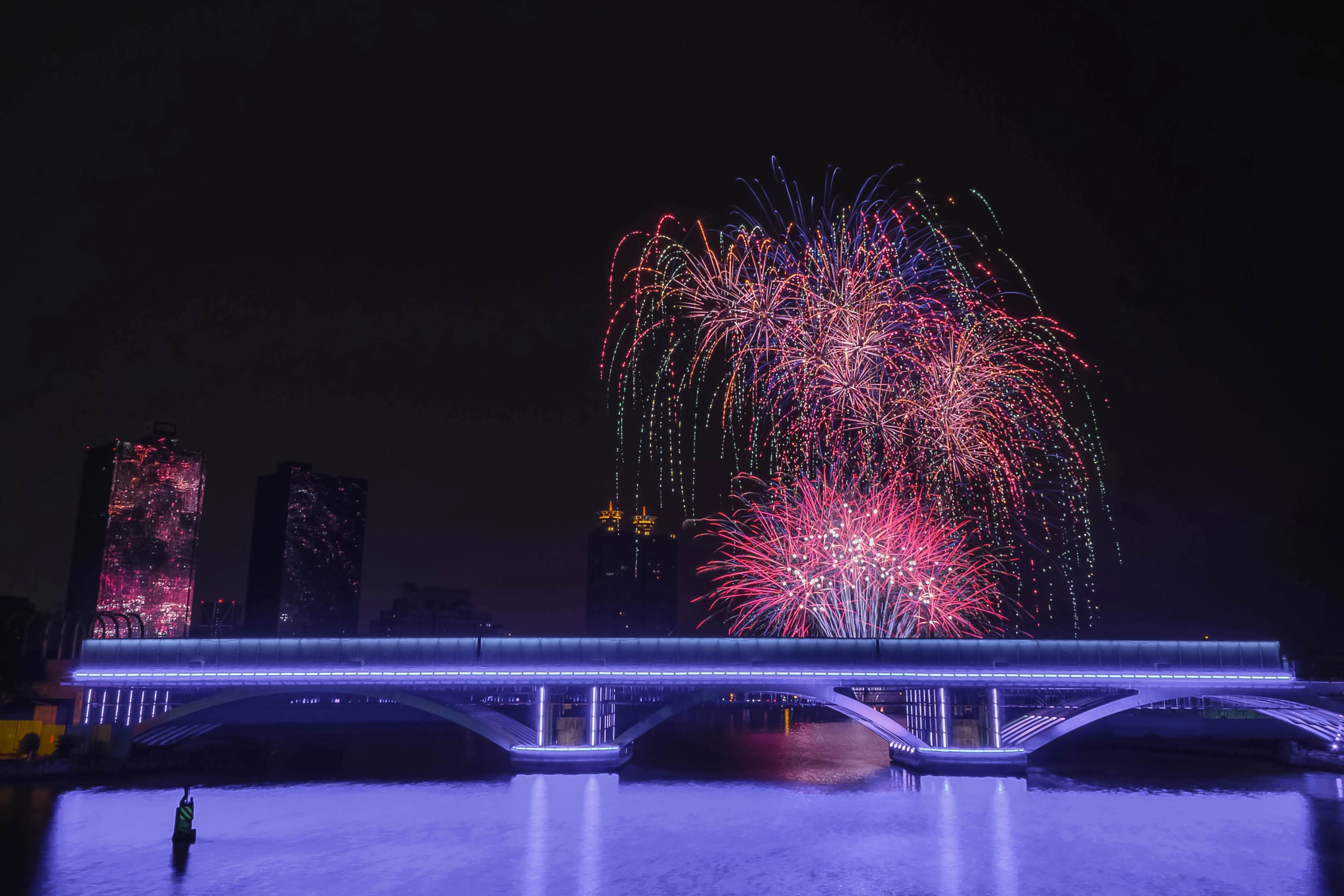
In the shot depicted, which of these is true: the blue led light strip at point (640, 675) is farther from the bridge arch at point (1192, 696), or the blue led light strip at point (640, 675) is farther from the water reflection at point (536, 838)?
the water reflection at point (536, 838)

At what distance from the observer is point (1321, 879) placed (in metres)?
38.3

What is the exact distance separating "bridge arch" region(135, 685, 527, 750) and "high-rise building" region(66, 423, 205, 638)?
134449mm

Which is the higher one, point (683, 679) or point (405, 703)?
point (683, 679)

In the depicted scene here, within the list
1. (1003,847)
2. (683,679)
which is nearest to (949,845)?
(1003,847)

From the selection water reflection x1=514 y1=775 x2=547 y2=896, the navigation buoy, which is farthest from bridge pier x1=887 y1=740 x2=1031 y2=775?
the navigation buoy

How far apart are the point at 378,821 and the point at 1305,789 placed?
58057mm

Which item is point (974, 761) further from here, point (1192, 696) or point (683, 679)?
point (683, 679)

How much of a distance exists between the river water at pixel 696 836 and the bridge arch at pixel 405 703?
10.7 ft

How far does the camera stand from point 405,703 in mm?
69938

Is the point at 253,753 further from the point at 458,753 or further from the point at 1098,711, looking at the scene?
the point at 1098,711

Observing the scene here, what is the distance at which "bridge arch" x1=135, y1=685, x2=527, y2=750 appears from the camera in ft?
219

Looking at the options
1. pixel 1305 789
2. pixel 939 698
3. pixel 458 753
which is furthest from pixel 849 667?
pixel 458 753

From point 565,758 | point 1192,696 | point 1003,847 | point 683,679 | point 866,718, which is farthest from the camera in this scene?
point 866,718

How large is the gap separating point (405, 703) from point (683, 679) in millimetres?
19704
